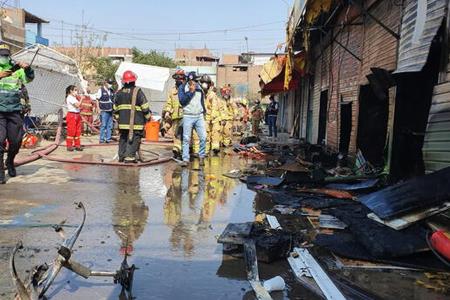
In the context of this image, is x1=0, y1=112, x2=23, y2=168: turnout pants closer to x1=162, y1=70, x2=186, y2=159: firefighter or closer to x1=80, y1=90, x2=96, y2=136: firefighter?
x1=162, y1=70, x2=186, y2=159: firefighter

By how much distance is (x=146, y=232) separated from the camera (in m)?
5.32

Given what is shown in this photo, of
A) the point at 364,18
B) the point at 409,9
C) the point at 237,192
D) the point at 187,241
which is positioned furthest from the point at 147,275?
the point at 364,18

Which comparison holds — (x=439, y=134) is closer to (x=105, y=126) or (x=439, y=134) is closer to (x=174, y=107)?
(x=174, y=107)

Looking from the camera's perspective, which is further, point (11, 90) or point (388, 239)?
point (11, 90)

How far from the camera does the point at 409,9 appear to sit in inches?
275

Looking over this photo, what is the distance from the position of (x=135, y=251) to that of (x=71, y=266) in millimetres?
1234

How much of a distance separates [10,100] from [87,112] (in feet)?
34.6

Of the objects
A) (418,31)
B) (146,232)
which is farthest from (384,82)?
(146,232)

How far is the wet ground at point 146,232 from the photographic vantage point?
12.5ft

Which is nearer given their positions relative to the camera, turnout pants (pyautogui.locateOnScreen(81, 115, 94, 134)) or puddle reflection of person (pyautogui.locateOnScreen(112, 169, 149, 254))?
puddle reflection of person (pyautogui.locateOnScreen(112, 169, 149, 254))

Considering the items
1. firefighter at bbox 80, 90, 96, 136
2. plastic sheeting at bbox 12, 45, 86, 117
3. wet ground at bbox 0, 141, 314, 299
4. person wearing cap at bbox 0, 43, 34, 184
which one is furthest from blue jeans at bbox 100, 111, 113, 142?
person wearing cap at bbox 0, 43, 34, 184

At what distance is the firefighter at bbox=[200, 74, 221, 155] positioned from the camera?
13.2 meters

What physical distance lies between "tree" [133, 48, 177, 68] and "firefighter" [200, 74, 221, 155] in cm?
4717

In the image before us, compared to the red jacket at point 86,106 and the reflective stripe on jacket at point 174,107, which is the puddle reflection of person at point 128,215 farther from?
the red jacket at point 86,106
